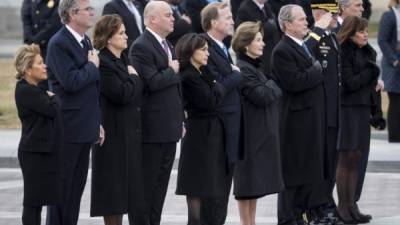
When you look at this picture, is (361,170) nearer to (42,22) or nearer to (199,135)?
(199,135)

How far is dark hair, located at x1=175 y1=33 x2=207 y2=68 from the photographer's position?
11.5 metres

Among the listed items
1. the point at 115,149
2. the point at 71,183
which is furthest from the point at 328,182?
the point at 71,183

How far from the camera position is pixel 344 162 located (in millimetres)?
13219

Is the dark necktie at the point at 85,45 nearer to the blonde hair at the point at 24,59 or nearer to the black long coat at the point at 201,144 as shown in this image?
the blonde hair at the point at 24,59

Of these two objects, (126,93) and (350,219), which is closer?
(126,93)

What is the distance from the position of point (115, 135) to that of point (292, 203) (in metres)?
1.95

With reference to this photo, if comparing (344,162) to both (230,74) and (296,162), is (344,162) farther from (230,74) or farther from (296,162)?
(230,74)

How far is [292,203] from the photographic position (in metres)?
12.4

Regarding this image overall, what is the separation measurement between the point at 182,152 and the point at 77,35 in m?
1.34

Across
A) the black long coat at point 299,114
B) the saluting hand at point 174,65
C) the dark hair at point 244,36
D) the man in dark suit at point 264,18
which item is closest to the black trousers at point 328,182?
the black long coat at point 299,114

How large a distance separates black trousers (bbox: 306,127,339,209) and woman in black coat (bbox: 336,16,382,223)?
0.41 metres

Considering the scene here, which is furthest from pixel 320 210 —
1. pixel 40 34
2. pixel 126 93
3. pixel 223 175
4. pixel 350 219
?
pixel 40 34

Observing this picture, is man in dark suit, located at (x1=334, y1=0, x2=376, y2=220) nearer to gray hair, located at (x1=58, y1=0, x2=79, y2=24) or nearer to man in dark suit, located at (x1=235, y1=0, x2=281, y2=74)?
gray hair, located at (x1=58, y1=0, x2=79, y2=24)

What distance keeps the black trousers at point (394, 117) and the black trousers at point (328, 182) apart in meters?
5.02
